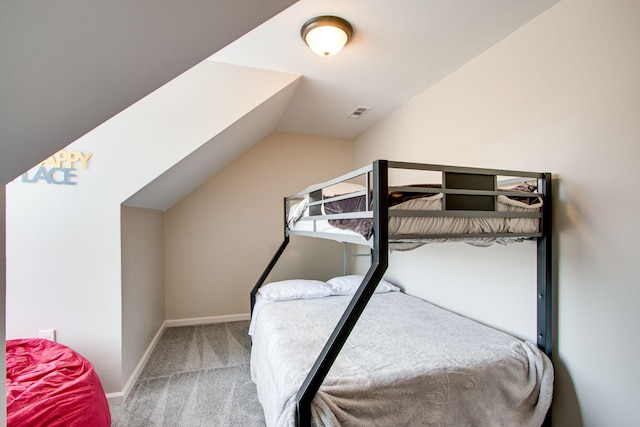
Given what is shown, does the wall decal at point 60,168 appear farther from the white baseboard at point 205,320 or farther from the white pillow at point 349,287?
the white pillow at point 349,287

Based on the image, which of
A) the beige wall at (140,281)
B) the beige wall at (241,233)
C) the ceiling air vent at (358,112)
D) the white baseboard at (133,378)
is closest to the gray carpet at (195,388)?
the white baseboard at (133,378)

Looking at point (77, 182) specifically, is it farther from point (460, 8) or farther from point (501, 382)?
point (501, 382)

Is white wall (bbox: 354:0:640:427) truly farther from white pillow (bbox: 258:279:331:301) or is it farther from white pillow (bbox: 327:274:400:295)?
white pillow (bbox: 258:279:331:301)

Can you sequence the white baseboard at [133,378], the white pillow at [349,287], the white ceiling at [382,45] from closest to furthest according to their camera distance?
1. the white ceiling at [382,45]
2. the white baseboard at [133,378]
3. the white pillow at [349,287]

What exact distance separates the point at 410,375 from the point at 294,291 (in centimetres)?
146

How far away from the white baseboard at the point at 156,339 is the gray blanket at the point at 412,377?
0.95 metres

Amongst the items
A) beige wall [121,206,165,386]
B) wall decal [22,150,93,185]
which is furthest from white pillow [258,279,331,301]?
wall decal [22,150,93,185]

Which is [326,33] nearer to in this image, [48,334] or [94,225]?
[94,225]

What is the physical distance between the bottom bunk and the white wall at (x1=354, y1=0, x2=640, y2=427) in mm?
222

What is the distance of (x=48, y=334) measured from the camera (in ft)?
6.07

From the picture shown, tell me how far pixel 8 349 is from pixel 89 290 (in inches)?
17.5

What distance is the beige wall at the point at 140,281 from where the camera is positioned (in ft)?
6.70

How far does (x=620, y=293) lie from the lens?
131cm

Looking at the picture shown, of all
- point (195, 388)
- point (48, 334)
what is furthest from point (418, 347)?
point (48, 334)
